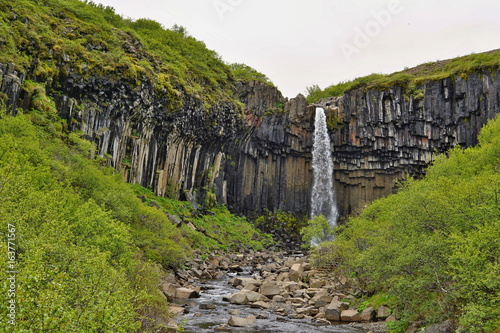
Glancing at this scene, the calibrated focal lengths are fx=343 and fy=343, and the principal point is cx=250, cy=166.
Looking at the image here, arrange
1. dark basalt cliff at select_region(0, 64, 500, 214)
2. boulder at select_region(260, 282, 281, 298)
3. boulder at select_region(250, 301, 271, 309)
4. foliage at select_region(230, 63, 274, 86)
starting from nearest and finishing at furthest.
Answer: boulder at select_region(250, 301, 271, 309) < boulder at select_region(260, 282, 281, 298) < dark basalt cliff at select_region(0, 64, 500, 214) < foliage at select_region(230, 63, 274, 86)

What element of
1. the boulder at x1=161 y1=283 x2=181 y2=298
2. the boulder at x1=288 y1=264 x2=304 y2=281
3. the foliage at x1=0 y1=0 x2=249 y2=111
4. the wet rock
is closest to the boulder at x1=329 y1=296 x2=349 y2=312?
the wet rock

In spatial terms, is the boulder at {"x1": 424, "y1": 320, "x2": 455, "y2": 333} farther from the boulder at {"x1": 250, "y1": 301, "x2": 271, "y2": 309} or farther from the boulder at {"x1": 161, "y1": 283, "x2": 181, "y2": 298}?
the boulder at {"x1": 161, "y1": 283, "x2": 181, "y2": 298}

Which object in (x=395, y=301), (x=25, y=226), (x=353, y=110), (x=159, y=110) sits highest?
(x=353, y=110)

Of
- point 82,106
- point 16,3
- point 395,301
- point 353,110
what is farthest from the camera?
point 353,110

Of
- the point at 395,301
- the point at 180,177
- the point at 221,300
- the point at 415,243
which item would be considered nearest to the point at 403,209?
the point at 415,243

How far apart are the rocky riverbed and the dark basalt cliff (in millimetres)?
19048

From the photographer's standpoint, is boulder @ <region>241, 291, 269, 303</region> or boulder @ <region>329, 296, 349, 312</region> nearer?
boulder @ <region>329, 296, 349, 312</region>

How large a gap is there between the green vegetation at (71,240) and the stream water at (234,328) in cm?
273

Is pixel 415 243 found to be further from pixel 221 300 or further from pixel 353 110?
pixel 353 110

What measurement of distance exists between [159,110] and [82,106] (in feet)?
37.9

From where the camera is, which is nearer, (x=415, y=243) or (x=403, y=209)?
(x=415, y=243)

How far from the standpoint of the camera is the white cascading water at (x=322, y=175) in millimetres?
70250

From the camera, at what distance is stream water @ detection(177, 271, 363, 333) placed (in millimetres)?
18703

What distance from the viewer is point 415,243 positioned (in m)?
17.0
